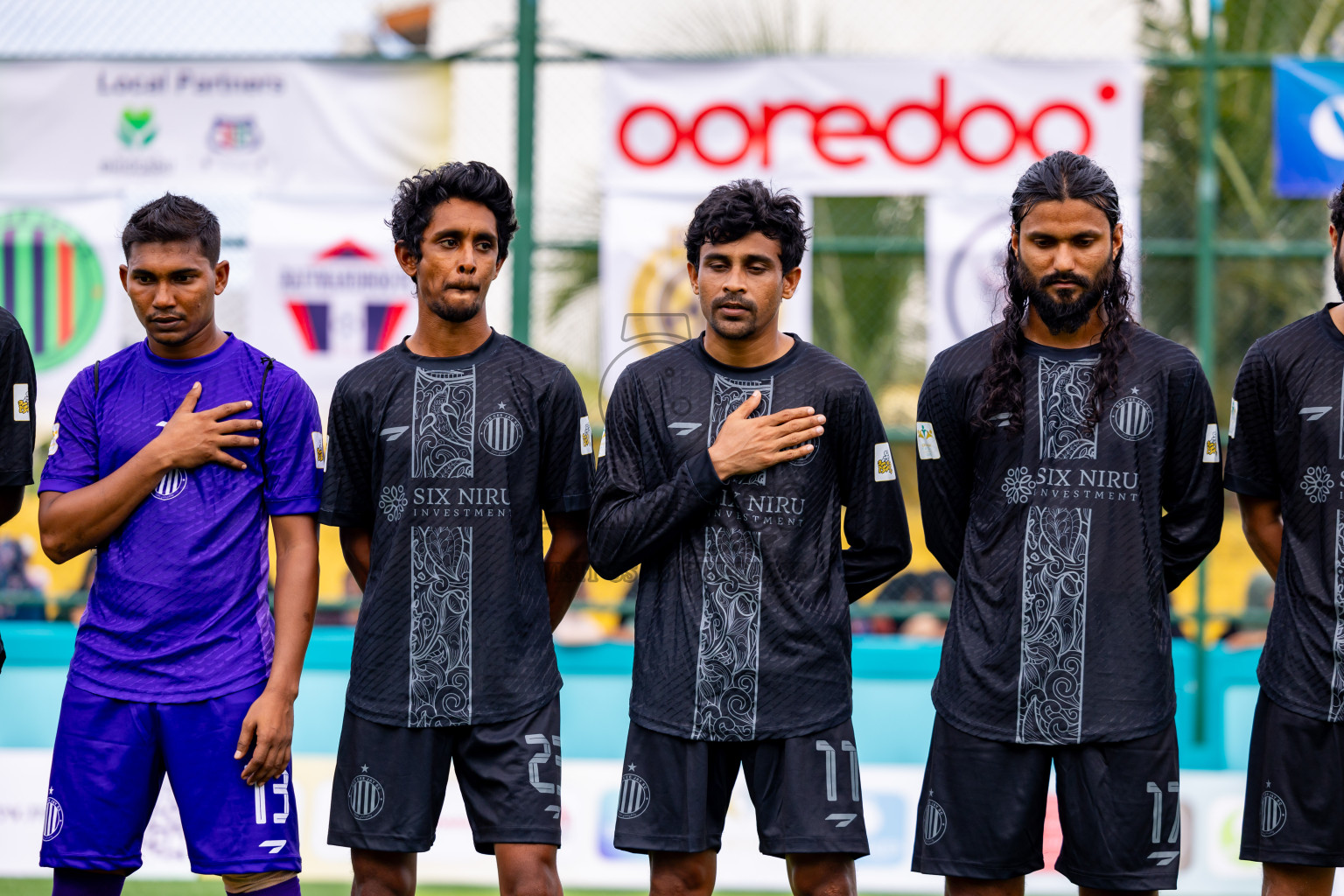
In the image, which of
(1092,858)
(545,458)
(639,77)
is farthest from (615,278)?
(1092,858)

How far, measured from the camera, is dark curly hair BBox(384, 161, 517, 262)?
336cm

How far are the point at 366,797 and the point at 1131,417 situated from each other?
197 cm

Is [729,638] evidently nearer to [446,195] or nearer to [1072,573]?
[1072,573]

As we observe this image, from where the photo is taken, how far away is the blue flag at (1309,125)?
19.5 ft

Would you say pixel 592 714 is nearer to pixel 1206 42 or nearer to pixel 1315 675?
pixel 1315 675

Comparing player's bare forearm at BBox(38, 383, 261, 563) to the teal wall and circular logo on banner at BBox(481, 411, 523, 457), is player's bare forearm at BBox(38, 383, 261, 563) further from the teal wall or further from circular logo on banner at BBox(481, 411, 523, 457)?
the teal wall

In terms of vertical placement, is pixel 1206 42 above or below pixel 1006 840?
above

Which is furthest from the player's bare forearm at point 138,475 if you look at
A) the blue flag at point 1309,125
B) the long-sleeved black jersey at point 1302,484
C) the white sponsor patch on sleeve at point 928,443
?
the blue flag at point 1309,125

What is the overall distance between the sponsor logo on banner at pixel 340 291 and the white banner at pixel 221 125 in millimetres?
313

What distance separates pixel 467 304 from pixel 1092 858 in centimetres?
191

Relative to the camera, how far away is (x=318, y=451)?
3369mm

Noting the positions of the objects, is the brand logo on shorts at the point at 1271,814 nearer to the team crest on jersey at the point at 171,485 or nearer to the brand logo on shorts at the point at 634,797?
the brand logo on shorts at the point at 634,797

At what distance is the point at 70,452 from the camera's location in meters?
3.29

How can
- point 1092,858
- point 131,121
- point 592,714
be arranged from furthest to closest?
point 131,121 < point 592,714 < point 1092,858
